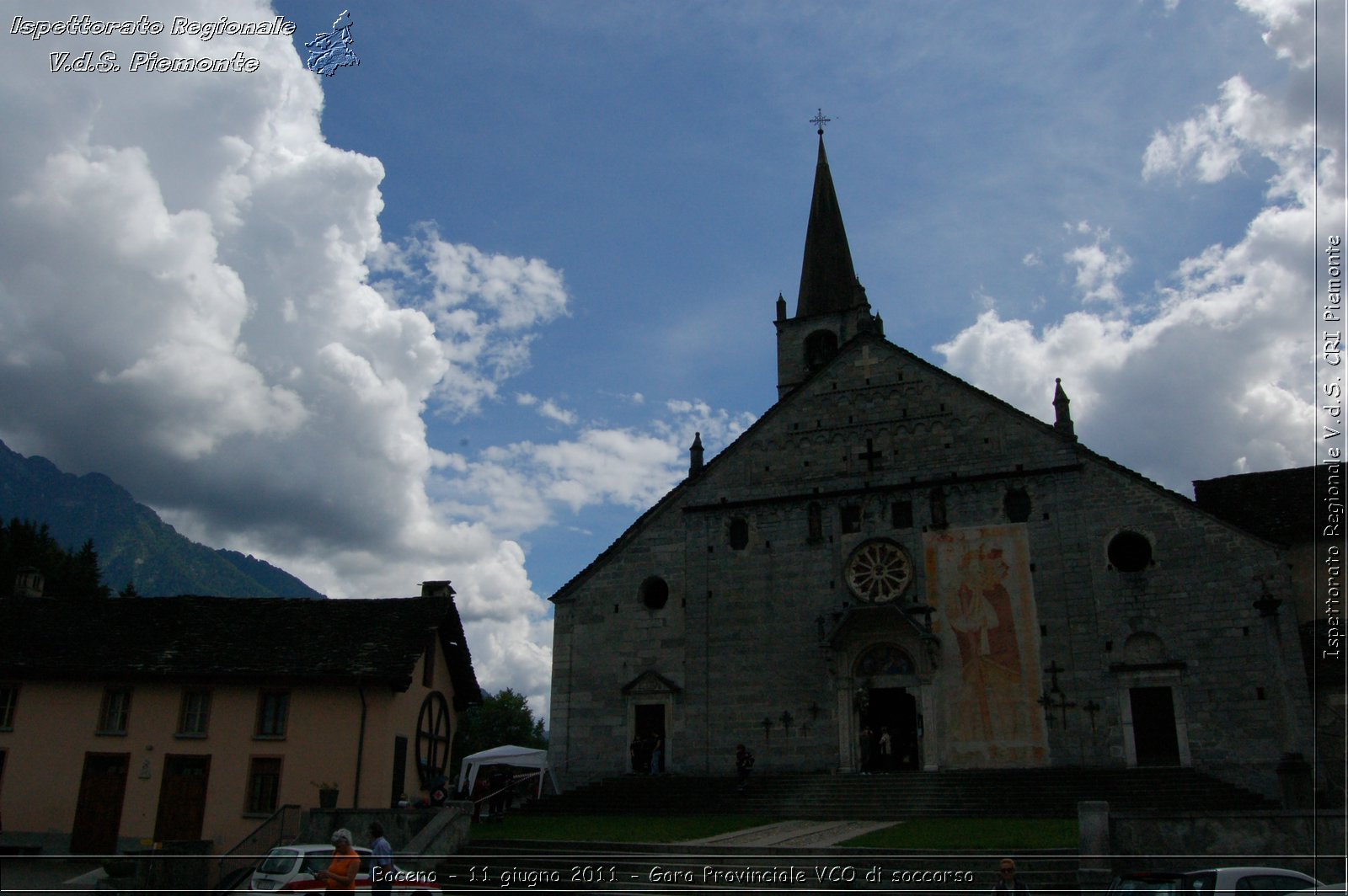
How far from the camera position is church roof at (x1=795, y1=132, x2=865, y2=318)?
4378 centimetres

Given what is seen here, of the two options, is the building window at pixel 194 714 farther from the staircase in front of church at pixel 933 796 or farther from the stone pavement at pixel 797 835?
the stone pavement at pixel 797 835

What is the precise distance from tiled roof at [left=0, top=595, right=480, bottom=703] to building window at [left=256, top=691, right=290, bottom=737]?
50 centimetres

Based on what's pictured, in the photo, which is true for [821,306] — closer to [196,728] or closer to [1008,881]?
[196,728]

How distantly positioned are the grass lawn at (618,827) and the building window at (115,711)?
33.3ft

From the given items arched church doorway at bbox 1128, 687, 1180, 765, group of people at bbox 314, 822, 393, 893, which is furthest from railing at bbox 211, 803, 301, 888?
arched church doorway at bbox 1128, 687, 1180, 765

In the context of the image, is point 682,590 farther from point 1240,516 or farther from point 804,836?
point 1240,516

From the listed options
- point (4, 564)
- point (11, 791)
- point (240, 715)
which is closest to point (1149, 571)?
point (240, 715)

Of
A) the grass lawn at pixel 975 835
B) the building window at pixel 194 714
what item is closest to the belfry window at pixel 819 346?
the grass lawn at pixel 975 835

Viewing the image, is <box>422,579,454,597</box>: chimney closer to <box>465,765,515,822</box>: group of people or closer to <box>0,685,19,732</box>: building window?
<box>465,765,515,822</box>: group of people

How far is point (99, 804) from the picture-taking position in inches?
949

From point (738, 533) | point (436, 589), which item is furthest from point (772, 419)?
point (436, 589)

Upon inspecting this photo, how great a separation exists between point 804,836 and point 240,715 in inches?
596

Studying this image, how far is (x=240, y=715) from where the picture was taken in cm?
2455

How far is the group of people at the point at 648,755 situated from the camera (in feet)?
91.4
